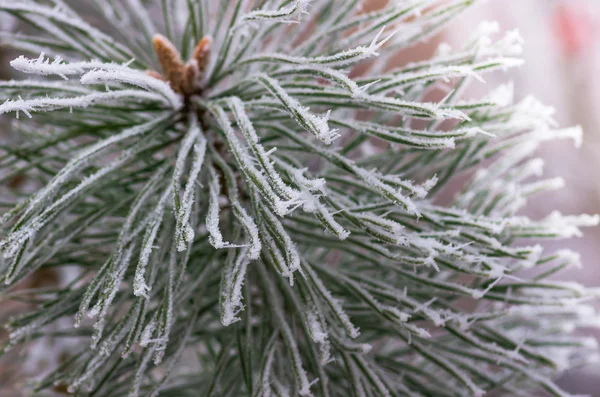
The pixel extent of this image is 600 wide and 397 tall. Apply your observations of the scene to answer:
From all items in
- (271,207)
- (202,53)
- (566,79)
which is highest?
(566,79)

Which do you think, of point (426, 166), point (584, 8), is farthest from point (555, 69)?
point (426, 166)

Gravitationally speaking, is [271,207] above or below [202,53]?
below

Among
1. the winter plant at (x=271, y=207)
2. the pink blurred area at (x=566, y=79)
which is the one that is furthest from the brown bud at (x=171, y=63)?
the pink blurred area at (x=566, y=79)

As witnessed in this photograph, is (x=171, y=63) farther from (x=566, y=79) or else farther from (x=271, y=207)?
(x=566, y=79)

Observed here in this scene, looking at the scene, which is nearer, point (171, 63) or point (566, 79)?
point (171, 63)

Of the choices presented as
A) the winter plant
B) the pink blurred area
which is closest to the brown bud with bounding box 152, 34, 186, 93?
the winter plant

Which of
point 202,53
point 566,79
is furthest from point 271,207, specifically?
point 566,79

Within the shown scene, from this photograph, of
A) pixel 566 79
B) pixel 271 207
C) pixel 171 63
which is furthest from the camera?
pixel 566 79

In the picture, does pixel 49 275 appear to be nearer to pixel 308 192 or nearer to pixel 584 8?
pixel 308 192

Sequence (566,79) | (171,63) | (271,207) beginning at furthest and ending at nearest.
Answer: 1. (566,79)
2. (171,63)
3. (271,207)
